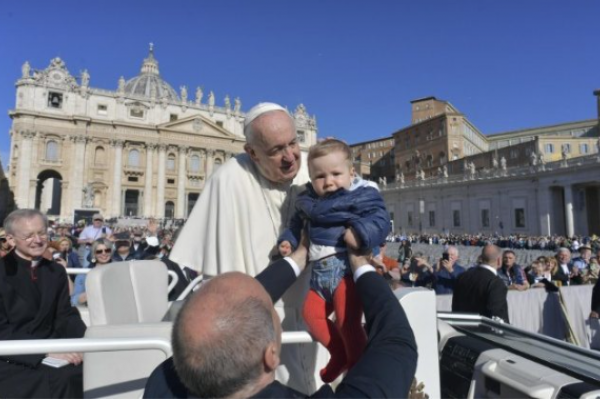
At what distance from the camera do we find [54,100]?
4531 centimetres

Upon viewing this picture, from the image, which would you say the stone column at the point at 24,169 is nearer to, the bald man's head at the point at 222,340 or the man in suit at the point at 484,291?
the man in suit at the point at 484,291

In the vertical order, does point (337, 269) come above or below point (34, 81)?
below

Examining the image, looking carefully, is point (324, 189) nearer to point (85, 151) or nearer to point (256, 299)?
point (256, 299)

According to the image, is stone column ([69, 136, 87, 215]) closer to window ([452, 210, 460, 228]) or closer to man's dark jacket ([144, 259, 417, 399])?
window ([452, 210, 460, 228])

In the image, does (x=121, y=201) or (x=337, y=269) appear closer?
(x=337, y=269)

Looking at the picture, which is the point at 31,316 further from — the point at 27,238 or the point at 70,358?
the point at 27,238

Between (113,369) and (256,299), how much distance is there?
116 cm

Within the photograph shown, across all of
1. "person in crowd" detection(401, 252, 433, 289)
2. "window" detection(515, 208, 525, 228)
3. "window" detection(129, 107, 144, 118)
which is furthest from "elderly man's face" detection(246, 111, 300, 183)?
"window" detection(129, 107, 144, 118)

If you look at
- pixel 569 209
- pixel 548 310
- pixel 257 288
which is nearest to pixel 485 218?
pixel 569 209

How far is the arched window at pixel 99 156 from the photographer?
46438mm

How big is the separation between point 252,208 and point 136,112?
54.2 metres

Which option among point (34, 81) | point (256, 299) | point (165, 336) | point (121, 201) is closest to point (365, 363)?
point (256, 299)

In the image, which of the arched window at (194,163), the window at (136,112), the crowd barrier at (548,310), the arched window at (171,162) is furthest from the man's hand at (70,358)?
the window at (136,112)

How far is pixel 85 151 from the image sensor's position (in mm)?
45375
